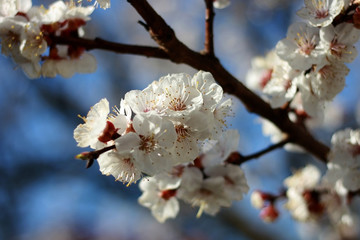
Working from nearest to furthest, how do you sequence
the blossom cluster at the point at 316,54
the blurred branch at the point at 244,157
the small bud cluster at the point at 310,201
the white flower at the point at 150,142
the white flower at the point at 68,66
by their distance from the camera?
the white flower at the point at 150,142
the blossom cluster at the point at 316,54
the white flower at the point at 68,66
the blurred branch at the point at 244,157
the small bud cluster at the point at 310,201

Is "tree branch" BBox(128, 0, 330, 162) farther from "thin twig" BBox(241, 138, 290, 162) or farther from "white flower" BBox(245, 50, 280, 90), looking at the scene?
"white flower" BBox(245, 50, 280, 90)

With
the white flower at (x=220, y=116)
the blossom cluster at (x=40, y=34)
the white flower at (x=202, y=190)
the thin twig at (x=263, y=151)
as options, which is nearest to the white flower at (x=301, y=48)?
the white flower at (x=220, y=116)

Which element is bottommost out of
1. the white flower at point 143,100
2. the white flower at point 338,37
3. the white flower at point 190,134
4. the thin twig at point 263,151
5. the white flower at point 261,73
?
the white flower at point 261,73

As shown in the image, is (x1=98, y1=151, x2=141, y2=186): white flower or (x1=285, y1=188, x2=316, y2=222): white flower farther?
(x1=285, y1=188, x2=316, y2=222): white flower

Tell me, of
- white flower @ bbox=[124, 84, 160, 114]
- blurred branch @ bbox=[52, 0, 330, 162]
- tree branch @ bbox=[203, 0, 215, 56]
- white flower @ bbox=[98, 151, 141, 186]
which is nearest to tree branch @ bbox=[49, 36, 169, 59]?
blurred branch @ bbox=[52, 0, 330, 162]

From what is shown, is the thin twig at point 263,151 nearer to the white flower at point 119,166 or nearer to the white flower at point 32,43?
the white flower at point 119,166

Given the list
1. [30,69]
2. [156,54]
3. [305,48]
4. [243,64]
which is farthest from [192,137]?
Answer: [243,64]

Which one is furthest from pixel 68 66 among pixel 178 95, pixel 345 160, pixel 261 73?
pixel 345 160
